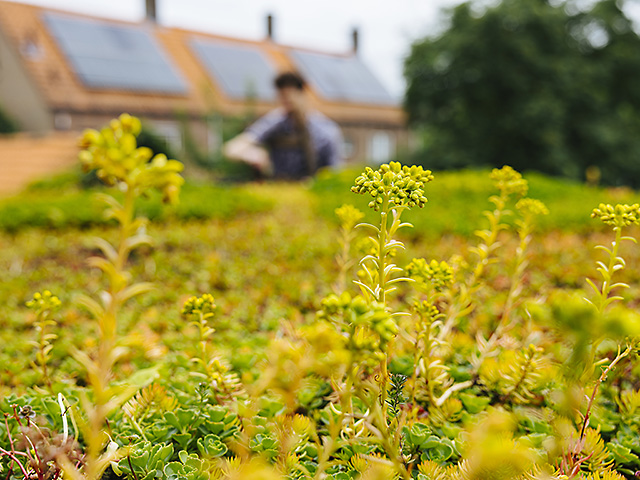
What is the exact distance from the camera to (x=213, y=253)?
4.60 meters

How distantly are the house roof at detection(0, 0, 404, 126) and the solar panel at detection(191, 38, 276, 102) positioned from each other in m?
0.05

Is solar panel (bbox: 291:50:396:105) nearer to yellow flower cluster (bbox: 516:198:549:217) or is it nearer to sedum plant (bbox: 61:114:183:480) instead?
yellow flower cluster (bbox: 516:198:549:217)

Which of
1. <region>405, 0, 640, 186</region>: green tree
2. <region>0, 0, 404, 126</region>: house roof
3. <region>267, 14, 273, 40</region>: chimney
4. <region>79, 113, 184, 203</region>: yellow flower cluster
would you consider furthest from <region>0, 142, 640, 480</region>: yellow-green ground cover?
<region>267, 14, 273, 40</region>: chimney

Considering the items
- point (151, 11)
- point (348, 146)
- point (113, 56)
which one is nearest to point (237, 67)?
point (113, 56)

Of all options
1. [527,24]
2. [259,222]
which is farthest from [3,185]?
[527,24]

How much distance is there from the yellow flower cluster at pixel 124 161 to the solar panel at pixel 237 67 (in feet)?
75.0

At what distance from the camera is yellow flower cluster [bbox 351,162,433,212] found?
883 mm

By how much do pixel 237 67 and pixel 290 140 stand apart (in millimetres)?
17772

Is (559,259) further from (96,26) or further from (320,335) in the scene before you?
(96,26)

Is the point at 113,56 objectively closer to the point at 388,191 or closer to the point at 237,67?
the point at 237,67

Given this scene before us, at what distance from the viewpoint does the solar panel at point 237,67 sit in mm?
23625

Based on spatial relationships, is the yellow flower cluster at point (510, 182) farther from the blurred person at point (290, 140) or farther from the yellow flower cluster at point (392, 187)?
the blurred person at point (290, 140)

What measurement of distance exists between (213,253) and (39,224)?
3181 mm

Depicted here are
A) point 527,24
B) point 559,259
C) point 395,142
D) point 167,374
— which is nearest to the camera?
point 167,374
